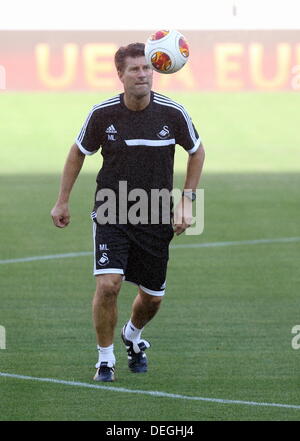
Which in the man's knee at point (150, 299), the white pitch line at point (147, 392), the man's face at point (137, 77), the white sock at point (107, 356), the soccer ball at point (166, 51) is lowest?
the white pitch line at point (147, 392)

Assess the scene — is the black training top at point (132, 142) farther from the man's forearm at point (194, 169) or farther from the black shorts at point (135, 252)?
the black shorts at point (135, 252)

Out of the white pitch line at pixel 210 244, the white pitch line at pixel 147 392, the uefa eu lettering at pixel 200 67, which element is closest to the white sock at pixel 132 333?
the white pitch line at pixel 147 392

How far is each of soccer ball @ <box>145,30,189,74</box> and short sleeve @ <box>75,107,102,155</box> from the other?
60 centimetres

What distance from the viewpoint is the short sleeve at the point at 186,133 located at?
999 cm

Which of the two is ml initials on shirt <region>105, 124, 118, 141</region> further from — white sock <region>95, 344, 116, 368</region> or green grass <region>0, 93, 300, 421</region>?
green grass <region>0, 93, 300, 421</region>

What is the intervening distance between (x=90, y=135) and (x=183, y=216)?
95 cm

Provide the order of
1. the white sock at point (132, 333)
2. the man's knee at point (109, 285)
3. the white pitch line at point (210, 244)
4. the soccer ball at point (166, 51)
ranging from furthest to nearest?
the white pitch line at point (210, 244) < the white sock at point (132, 333) < the soccer ball at point (166, 51) < the man's knee at point (109, 285)

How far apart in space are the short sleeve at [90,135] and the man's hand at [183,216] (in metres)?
0.80

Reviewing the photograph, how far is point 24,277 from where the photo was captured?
14922 mm

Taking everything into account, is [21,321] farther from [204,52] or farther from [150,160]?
[204,52]

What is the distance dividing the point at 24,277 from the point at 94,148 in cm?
518

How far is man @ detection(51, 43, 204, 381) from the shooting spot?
977 cm

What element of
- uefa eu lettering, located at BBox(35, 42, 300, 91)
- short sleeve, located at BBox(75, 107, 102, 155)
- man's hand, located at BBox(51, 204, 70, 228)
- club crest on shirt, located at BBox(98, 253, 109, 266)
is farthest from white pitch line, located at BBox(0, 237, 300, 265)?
uefa eu lettering, located at BBox(35, 42, 300, 91)
